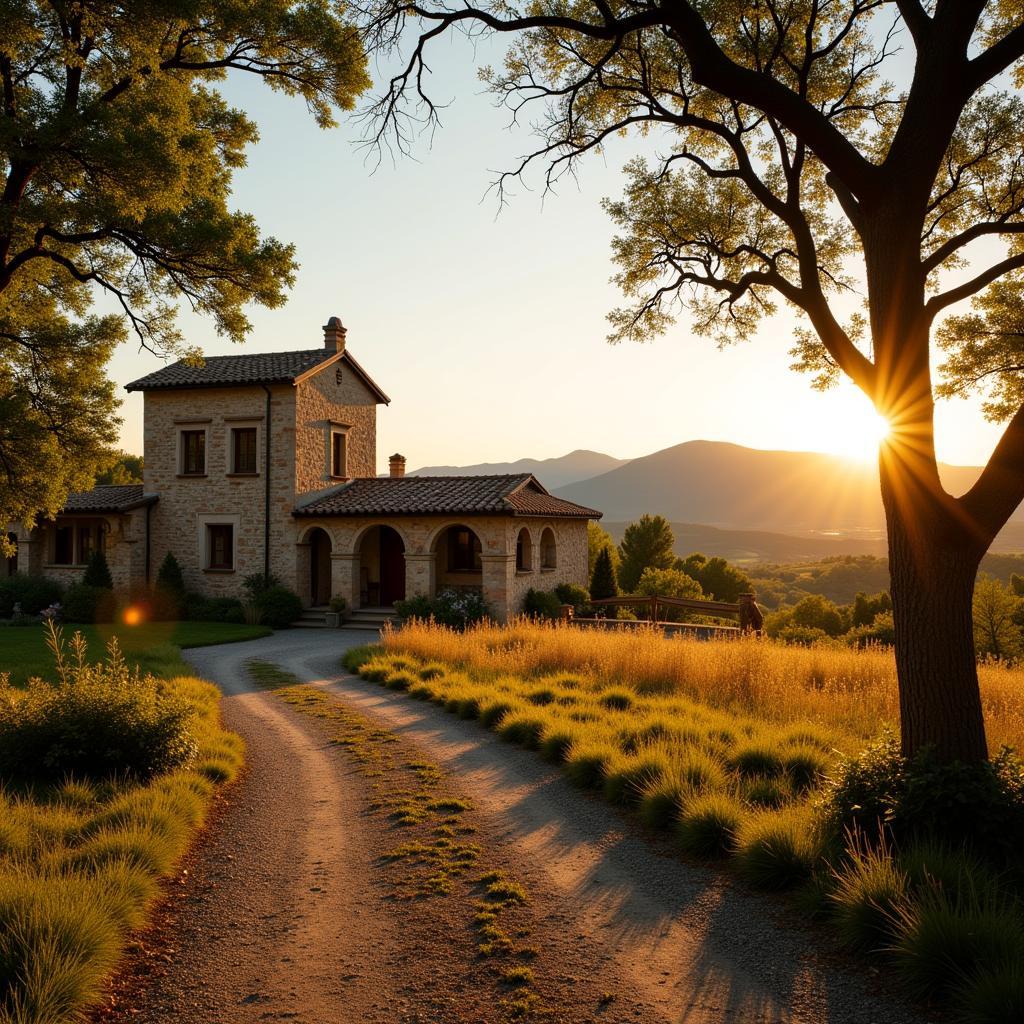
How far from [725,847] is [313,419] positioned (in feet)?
71.1

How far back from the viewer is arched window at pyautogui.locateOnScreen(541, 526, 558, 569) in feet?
86.8

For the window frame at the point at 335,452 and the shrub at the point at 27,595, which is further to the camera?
the window frame at the point at 335,452

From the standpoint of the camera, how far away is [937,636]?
5891 mm

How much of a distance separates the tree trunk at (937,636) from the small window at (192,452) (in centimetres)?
2375

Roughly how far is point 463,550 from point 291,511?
582 cm

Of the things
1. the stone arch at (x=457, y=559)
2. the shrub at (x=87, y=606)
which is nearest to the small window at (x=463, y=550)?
the stone arch at (x=457, y=559)

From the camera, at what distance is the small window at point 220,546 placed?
2544 cm

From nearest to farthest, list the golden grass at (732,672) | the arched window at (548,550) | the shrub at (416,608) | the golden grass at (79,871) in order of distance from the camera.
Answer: the golden grass at (79,871) < the golden grass at (732,672) < the shrub at (416,608) < the arched window at (548,550)

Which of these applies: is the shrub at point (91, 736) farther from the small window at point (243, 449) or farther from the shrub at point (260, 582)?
the small window at point (243, 449)

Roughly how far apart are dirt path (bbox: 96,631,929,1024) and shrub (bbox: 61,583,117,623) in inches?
748

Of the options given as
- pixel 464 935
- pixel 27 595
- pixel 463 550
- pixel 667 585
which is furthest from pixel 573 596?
pixel 464 935

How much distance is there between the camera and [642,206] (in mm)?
10875

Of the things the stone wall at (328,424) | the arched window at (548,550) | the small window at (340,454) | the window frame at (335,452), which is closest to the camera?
the stone wall at (328,424)

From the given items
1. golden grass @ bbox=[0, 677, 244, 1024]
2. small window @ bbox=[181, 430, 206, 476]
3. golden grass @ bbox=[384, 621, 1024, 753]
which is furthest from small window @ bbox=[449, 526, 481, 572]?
golden grass @ bbox=[0, 677, 244, 1024]
